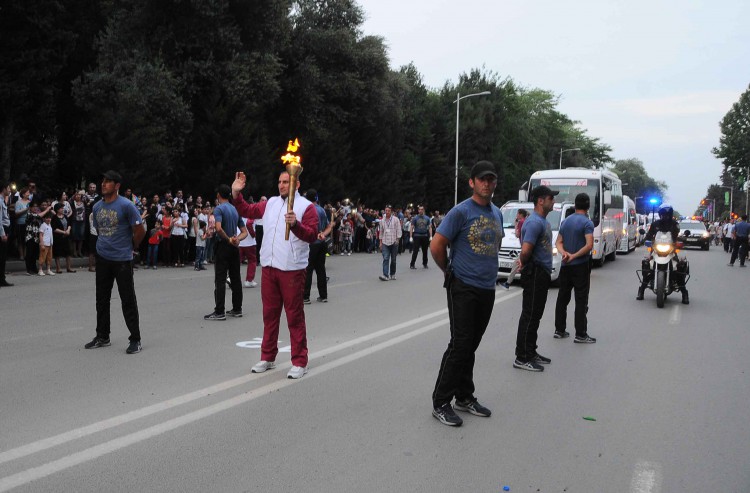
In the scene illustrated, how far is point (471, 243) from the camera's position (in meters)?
5.29

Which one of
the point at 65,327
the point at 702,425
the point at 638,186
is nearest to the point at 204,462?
the point at 702,425

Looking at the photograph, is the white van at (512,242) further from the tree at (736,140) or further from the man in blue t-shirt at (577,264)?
the tree at (736,140)

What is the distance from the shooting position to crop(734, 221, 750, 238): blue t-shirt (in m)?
23.9

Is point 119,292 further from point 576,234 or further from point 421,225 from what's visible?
point 421,225

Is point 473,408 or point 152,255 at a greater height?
point 152,255

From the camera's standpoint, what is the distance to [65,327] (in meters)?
8.88

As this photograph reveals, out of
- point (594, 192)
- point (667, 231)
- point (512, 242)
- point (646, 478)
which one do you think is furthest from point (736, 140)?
point (646, 478)

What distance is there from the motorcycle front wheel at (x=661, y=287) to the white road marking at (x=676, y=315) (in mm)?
260

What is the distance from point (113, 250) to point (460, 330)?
428 cm

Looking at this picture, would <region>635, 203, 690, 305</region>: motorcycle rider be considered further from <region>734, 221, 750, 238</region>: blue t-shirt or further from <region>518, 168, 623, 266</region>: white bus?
<region>734, 221, 750, 238</region>: blue t-shirt

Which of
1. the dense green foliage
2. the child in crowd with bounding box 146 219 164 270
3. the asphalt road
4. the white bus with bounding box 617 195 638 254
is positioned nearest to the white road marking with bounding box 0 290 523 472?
→ the asphalt road

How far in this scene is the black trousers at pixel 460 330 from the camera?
17.2ft

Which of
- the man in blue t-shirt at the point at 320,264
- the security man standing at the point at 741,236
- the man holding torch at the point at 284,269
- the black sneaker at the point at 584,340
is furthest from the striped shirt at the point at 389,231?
the security man standing at the point at 741,236

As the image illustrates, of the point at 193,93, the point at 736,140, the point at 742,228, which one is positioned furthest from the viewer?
the point at 736,140
